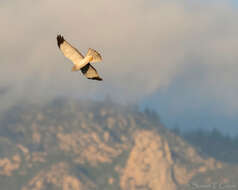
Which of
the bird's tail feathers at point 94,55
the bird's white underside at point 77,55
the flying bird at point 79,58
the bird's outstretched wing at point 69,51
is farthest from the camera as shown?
the bird's outstretched wing at point 69,51

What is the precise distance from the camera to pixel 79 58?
55281 mm

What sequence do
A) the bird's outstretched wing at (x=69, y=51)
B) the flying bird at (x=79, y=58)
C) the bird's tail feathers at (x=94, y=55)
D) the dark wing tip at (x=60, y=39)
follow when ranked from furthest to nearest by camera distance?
the dark wing tip at (x=60, y=39) < the bird's outstretched wing at (x=69, y=51) < the flying bird at (x=79, y=58) < the bird's tail feathers at (x=94, y=55)

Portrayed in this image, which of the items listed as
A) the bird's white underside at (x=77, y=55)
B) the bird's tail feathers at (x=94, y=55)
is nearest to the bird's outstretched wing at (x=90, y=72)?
the bird's white underside at (x=77, y=55)

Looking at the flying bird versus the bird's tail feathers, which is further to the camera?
the flying bird

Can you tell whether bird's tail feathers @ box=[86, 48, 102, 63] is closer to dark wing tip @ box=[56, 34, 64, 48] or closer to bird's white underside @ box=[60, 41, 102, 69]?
bird's white underside @ box=[60, 41, 102, 69]

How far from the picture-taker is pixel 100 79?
2114 inches

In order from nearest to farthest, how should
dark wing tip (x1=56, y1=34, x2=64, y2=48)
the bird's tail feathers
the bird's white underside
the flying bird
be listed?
the bird's tail feathers, the bird's white underside, the flying bird, dark wing tip (x1=56, y1=34, x2=64, y2=48)

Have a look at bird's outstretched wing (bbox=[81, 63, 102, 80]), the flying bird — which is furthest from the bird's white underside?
bird's outstretched wing (bbox=[81, 63, 102, 80])

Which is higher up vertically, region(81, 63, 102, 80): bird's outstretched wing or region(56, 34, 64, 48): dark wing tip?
region(56, 34, 64, 48): dark wing tip

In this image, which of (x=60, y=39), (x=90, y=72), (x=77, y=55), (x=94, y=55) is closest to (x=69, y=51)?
(x=77, y=55)

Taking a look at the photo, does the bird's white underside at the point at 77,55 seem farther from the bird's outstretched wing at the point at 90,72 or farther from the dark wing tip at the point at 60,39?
the bird's outstretched wing at the point at 90,72

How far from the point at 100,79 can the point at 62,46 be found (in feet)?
15.5

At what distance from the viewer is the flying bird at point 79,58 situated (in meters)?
53.8

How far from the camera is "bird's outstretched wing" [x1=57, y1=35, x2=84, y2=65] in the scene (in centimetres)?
5488
